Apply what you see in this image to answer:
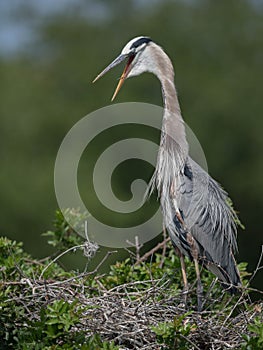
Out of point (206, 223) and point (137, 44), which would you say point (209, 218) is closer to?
point (206, 223)

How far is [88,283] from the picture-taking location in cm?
528

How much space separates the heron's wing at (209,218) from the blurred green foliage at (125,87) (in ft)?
37.5

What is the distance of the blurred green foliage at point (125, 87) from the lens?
65.7 ft

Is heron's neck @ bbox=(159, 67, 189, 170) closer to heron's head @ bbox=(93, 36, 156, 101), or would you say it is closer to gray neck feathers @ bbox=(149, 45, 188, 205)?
gray neck feathers @ bbox=(149, 45, 188, 205)

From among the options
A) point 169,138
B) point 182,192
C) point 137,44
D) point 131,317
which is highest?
point 137,44

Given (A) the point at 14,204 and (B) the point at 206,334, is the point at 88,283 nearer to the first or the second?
(B) the point at 206,334

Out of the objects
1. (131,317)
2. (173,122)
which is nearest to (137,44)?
(173,122)

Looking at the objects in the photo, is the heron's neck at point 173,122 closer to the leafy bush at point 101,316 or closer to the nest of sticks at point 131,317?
the leafy bush at point 101,316

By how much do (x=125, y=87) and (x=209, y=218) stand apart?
17.4m

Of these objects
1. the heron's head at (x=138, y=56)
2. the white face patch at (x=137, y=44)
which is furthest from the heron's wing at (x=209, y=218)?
the white face patch at (x=137, y=44)

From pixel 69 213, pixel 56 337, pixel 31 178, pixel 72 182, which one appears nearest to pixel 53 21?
pixel 31 178

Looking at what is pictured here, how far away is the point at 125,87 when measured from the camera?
904 inches

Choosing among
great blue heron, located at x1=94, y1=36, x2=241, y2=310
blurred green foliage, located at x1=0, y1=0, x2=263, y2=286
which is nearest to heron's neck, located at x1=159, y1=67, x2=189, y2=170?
great blue heron, located at x1=94, y1=36, x2=241, y2=310

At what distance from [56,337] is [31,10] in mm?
24729
